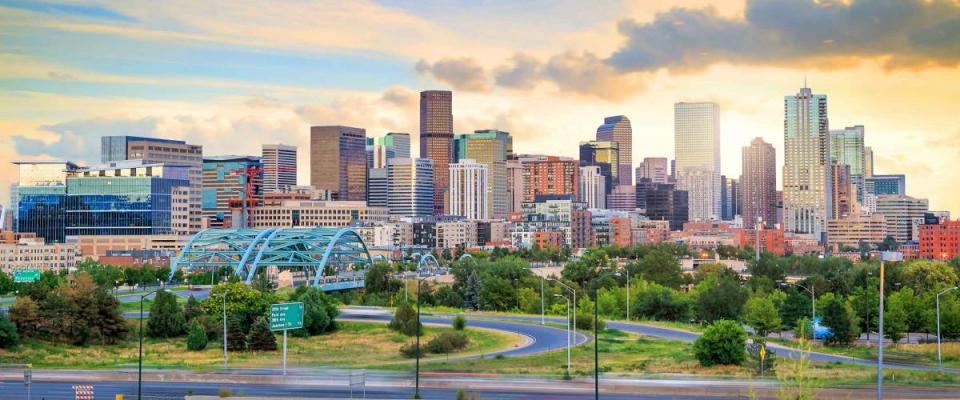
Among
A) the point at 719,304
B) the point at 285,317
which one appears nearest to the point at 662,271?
the point at 719,304

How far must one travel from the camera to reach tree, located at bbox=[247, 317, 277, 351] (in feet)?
289

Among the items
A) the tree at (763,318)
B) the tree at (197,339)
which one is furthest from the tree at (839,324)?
the tree at (197,339)

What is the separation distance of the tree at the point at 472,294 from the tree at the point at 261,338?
56689mm

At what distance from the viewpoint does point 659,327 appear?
10169cm

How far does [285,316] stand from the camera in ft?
264

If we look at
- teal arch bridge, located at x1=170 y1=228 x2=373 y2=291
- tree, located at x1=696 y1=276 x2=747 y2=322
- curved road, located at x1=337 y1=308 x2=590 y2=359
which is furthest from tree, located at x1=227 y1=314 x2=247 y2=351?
teal arch bridge, located at x1=170 y1=228 x2=373 y2=291

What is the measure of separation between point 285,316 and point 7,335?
899 inches

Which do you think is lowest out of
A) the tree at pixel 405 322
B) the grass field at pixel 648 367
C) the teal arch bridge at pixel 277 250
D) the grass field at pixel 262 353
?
the grass field at pixel 262 353

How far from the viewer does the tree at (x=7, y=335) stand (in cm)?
8606

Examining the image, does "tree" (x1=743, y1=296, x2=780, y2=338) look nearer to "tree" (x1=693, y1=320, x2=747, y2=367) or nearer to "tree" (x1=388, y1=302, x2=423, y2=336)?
"tree" (x1=693, y1=320, x2=747, y2=367)

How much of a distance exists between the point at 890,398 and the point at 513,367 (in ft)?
79.5

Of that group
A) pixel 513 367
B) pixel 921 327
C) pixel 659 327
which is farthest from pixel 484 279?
pixel 513 367

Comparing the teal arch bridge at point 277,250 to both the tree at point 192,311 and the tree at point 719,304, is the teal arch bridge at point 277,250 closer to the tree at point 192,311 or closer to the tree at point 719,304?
the tree at point 192,311

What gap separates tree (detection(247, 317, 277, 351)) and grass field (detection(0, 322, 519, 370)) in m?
1.34
